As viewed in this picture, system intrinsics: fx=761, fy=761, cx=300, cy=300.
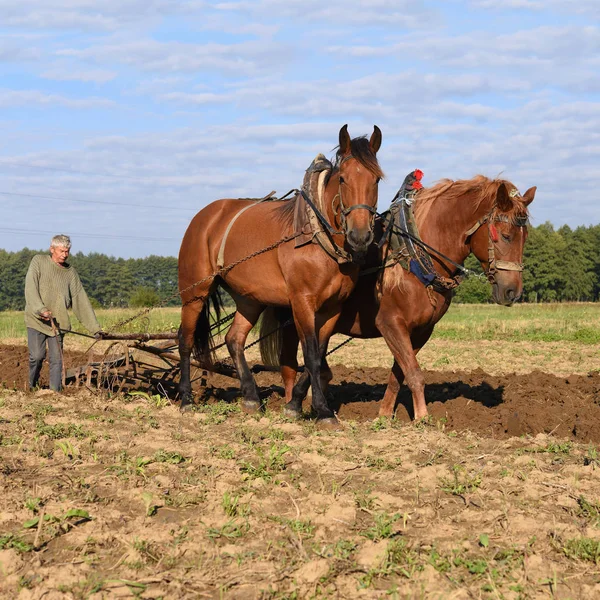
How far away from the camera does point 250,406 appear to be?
7.72m

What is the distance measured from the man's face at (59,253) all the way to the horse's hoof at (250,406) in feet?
8.59

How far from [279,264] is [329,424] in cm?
155

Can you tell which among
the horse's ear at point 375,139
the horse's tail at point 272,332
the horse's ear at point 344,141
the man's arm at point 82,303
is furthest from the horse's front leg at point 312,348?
the man's arm at point 82,303

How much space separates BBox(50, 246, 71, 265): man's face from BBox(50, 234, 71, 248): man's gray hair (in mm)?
23

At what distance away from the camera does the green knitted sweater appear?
27.1 ft

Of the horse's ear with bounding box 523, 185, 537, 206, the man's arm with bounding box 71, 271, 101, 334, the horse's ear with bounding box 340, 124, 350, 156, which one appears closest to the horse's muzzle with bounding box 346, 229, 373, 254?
the horse's ear with bounding box 340, 124, 350, 156

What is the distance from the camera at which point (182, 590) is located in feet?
11.1

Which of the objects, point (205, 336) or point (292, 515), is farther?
point (205, 336)

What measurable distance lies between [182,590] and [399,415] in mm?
4583

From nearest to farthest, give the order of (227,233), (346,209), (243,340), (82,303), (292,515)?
(292,515) → (346,209) → (227,233) → (243,340) → (82,303)

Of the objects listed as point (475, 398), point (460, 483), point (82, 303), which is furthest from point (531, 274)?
point (460, 483)

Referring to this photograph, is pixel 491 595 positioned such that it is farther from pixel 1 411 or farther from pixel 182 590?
pixel 1 411

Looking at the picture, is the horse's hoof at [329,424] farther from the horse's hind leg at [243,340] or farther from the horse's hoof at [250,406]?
the horse's hind leg at [243,340]

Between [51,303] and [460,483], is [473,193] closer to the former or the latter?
[460,483]
